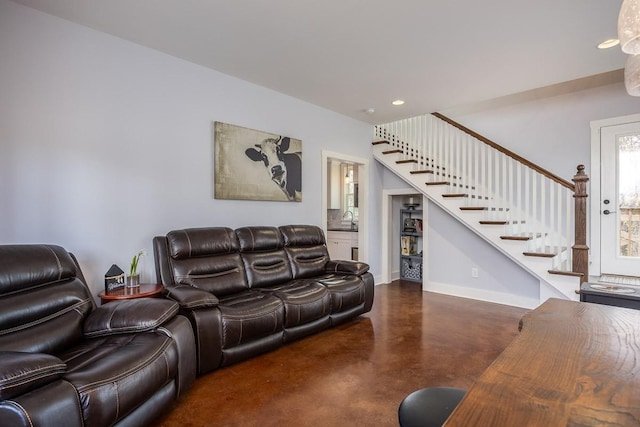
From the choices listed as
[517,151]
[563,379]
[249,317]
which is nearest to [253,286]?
[249,317]

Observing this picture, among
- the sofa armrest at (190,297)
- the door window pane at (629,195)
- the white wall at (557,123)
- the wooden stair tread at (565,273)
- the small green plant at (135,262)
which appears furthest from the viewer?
the white wall at (557,123)

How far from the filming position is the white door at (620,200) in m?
4.06

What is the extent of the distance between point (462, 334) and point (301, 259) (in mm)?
1867

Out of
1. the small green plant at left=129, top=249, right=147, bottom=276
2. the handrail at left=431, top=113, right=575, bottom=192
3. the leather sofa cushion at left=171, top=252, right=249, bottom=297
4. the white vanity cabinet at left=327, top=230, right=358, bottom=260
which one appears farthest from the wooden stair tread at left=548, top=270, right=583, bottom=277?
the small green plant at left=129, top=249, right=147, bottom=276

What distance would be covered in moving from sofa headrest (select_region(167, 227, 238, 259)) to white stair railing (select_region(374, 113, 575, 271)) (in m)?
3.20

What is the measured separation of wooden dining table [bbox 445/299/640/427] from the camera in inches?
25.5

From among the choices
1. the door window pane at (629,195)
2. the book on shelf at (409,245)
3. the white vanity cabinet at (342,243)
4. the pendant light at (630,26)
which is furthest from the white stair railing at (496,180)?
the pendant light at (630,26)

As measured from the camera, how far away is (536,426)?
0.62 meters

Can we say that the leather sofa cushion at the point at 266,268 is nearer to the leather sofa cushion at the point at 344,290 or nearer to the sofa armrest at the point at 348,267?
the leather sofa cushion at the point at 344,290

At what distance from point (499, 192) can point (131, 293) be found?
4.66 metres

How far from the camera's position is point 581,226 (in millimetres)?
3658

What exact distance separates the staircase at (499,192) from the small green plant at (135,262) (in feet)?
12.7

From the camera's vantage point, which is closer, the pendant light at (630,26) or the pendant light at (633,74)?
the pendant light at (630,26)

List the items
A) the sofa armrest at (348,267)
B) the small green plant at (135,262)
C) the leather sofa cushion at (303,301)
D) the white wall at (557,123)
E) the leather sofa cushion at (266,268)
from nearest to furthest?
the small green plant at (135,262)
the leather sofa cushion at (303,301)
the leather sofa cushion at (266,268)
the sofa armrest at (348,267)
the white wall at (557,123)
